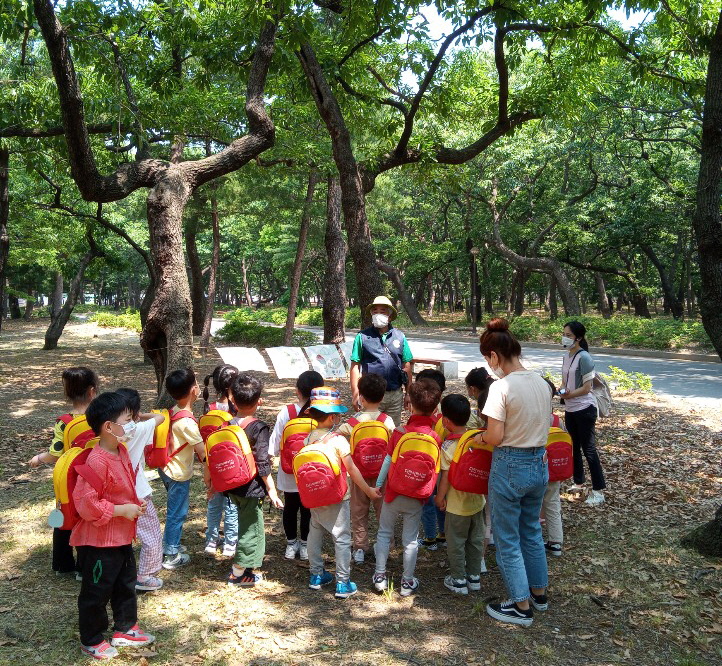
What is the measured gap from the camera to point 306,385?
4188 mm

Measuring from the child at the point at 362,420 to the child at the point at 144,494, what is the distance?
4.04 ft

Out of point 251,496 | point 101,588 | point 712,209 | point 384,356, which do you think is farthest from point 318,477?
point 712,209

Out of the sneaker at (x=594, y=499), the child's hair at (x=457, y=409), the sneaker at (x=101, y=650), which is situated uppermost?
the child's hair at (x=457, y=409)

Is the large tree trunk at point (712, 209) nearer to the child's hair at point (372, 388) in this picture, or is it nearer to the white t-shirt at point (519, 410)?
the white t-shirt at point (519, 410)

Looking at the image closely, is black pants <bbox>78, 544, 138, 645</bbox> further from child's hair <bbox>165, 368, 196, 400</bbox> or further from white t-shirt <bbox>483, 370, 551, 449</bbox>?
white t-shirt <bbox>483, 370, 551, 449</bbox>

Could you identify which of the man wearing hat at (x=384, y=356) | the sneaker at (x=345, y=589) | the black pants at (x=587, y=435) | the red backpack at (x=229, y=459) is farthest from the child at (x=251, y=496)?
the black pants at (x=587, y=435)

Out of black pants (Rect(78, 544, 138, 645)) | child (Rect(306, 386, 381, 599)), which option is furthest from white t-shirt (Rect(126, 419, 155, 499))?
child (Rect(306, 386, 381, 599))

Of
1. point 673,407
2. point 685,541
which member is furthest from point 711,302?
point 673,407

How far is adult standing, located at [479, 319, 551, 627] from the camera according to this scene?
338cm

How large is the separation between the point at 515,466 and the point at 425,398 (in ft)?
2.44

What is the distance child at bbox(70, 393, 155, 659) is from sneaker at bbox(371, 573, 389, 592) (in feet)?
4.66

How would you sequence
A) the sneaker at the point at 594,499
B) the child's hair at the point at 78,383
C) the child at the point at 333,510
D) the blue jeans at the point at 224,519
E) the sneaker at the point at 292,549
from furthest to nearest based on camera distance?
the sneaker at the point at 594,499 → the sneaker at the point at 292,549 → the blue jeans at the point at 224,519 → the child's hair at the point at 78,383 → the child at the point at 333,510

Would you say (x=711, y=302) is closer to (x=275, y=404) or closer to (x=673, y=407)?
(x=673, y=407)

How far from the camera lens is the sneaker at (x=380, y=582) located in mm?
3819
